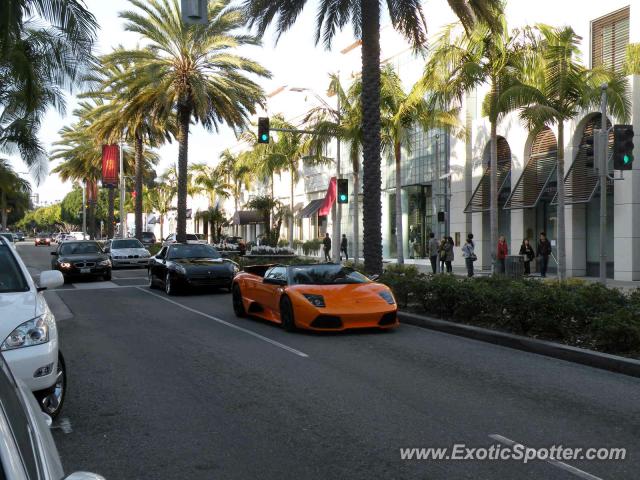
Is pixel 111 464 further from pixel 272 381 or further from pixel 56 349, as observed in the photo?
pixel 272 381

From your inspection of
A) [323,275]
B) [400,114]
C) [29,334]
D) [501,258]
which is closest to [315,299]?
[323,275]

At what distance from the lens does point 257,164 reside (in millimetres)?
43938

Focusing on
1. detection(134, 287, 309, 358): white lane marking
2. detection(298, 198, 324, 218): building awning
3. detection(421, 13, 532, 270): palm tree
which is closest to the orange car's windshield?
detection(134, 287, 309, 358): white lane marking

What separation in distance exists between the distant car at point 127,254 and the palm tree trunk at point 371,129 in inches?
610

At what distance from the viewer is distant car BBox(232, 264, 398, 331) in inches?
424

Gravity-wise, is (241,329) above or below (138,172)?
below

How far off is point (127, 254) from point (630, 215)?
20.6 meters

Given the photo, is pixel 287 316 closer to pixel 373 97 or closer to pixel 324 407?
pixel 324 407

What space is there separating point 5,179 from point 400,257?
2140cm

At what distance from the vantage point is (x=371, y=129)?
1633 cm

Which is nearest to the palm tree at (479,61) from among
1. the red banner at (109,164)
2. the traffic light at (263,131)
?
the traffic light at (263,131)

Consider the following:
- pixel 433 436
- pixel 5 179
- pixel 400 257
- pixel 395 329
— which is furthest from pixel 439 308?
pixel 5 179

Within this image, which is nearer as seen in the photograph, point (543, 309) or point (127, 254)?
point (543, 309)

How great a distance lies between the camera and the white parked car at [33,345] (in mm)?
5133
